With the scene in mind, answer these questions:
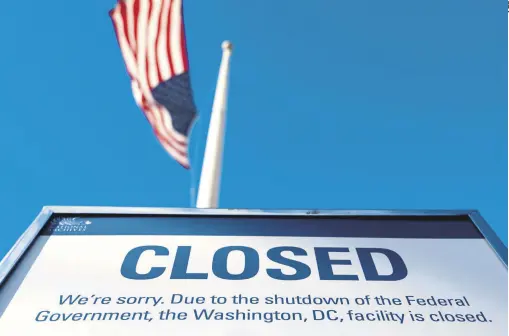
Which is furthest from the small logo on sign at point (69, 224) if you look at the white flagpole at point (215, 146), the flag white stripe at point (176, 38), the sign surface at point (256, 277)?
the flag white stripe at point (176, 38)

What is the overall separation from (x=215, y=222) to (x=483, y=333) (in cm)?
81

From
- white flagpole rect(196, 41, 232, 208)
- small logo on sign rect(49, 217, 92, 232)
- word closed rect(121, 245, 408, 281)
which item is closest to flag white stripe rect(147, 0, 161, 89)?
white flagpole rect(196, 41, 232, 208)

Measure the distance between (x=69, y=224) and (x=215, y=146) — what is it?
321 cm

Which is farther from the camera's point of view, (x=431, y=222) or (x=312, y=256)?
(x=431, y=222)

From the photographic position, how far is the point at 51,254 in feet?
4.42

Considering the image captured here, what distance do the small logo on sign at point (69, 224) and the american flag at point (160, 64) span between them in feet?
9.38

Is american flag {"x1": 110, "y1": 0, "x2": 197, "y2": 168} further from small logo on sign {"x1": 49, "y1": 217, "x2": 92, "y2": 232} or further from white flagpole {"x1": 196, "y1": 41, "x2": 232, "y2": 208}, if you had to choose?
small logo on sign {"x1": 49, "y1": 217, "x2": 92, "y2": 232}

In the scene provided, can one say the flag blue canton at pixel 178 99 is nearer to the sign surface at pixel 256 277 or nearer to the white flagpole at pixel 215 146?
the white flagpole at pixel 215 146

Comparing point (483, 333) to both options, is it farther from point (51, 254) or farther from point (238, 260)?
point (51, 254)

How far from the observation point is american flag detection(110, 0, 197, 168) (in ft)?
15.0

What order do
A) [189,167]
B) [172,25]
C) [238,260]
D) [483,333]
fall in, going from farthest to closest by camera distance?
1. [172,25]
2. [189,167]
3. [238,260]
4. [483,333]

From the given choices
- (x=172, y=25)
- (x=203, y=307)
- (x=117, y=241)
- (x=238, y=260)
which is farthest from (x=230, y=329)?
(x=172, y=25)

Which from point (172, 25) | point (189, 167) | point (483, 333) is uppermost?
point (172, 25)

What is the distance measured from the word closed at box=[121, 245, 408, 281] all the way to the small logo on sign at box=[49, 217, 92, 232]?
0.21 metres
